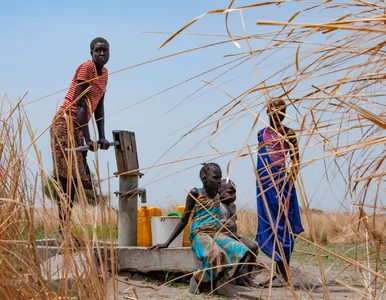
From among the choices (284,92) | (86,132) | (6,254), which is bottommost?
(6,254)

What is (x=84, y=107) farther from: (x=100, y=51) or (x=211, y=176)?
(x=211, y=176)

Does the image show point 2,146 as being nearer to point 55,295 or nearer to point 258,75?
point 55,295

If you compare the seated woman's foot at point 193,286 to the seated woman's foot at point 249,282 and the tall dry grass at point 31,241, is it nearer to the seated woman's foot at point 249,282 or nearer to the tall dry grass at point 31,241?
the seated woman's foot at point 249,282

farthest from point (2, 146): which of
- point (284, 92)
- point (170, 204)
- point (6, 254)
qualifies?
point (170, 204)

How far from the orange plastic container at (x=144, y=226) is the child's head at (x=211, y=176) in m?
0.80

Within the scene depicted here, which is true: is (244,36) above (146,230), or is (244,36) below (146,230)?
above

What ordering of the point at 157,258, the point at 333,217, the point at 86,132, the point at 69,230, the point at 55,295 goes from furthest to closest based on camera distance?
1. the point at 333,217
2. the point at 157,258
3. the point at 86,132
4. the point at 55,295
5. the point at 69,230

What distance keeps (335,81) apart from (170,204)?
9.59m

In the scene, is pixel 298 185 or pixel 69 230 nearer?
pixel 298 185

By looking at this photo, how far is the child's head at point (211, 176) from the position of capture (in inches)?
202

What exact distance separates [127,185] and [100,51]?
1.13m

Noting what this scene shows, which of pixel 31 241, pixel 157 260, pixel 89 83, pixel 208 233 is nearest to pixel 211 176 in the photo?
pixel 208 233

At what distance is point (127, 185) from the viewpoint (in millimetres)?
5559

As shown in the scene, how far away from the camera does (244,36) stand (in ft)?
4.49
